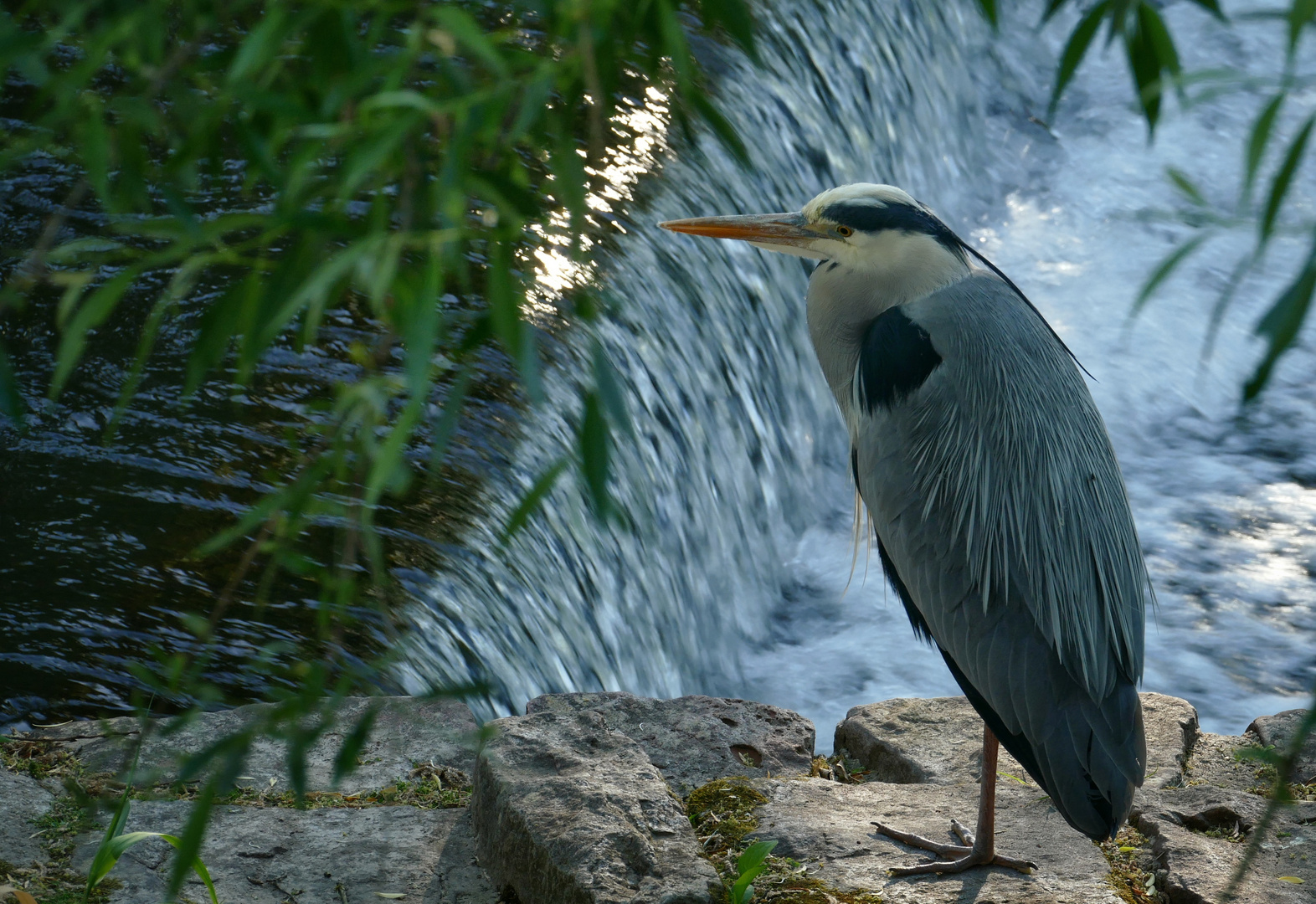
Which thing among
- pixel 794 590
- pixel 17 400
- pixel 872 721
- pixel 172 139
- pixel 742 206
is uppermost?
pixel 172 139

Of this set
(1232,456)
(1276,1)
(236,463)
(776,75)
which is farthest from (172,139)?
(1276,1)

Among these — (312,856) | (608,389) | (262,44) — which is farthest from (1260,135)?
(312,856)

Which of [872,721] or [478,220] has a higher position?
[478,220]

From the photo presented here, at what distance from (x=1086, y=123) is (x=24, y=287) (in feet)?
27.2

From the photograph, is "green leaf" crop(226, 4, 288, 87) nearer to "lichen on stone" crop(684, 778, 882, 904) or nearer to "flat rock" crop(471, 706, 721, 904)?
"flat rock" crop(471, 706, 721, 904)

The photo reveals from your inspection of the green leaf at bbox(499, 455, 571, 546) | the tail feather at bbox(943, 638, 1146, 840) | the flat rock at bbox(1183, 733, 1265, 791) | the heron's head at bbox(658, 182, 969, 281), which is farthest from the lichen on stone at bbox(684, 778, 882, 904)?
the green leaf at bbox(499, 455, 571, 546)

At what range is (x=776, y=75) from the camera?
5371 mm

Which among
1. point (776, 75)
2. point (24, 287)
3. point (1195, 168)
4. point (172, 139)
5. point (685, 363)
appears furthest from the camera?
point (1195, 168)

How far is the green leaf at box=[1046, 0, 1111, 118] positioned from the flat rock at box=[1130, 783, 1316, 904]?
1.57 m

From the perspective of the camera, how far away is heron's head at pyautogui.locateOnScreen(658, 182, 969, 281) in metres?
2.53

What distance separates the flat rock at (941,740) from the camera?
2.64 metres

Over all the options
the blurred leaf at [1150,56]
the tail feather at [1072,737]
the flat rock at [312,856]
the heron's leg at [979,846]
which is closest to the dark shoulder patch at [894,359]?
the tail feather at [1072,737]

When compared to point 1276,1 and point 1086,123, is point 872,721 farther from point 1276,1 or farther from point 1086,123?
point 1276,1

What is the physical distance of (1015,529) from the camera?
2.29 meters
